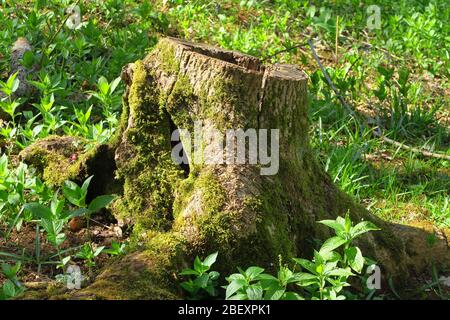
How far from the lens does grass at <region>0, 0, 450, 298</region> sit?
15.7 ft

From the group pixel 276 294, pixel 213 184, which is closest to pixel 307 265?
pixel 276 294

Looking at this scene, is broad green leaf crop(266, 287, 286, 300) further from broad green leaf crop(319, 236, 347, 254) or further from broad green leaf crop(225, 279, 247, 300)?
broad green leaf crop(319, 236, 347, 254)

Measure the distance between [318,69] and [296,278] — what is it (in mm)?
3763

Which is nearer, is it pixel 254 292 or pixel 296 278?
pixel 254 292

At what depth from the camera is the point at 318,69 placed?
647cm

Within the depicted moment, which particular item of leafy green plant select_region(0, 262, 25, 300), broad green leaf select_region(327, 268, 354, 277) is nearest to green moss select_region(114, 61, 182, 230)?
leafy green plant select_region(0, 262, 25, 300)

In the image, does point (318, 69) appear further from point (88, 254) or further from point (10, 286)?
point (10, 286)

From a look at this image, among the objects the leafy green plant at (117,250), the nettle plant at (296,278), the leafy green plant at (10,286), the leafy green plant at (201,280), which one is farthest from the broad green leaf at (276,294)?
the leafy green plant at (10,286)

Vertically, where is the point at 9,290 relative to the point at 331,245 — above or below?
below

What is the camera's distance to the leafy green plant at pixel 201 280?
9.99ft

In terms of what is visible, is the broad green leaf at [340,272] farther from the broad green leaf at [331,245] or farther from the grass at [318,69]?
the grass at [318,69]

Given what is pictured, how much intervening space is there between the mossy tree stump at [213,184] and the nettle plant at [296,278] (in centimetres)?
13
